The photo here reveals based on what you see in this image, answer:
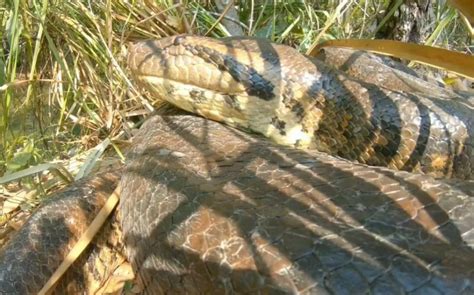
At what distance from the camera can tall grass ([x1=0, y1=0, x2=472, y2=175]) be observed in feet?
11.5

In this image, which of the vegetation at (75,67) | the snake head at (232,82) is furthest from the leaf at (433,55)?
the vegetation at (75,67)

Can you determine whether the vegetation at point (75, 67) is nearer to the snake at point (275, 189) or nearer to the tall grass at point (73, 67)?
the tall grass at point (73, 67)

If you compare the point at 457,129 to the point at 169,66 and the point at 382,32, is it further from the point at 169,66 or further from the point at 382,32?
the point at 382,32

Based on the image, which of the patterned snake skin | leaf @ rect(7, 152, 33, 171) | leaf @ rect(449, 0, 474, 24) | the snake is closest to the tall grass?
leaf @ rect(7, 152, 33, 171)

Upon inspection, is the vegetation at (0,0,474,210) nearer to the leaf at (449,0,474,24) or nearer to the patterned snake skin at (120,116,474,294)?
the patterned snake skin at (120,116,474,294)

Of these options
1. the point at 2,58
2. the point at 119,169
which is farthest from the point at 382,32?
the point at 2,58

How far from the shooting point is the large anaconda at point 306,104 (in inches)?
99.2

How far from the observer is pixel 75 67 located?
3703 mm

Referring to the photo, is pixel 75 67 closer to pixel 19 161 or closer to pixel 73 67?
pixel 73 67

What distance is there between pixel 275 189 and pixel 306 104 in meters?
0.94

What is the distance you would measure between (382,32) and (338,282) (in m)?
2.81

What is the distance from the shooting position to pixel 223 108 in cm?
274

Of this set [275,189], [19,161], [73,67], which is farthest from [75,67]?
[275,189]

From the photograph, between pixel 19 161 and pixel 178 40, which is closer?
pixel 178 40
